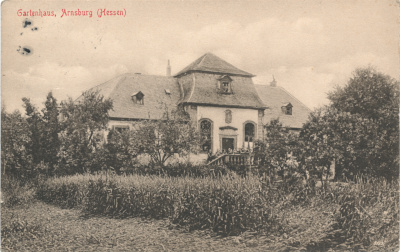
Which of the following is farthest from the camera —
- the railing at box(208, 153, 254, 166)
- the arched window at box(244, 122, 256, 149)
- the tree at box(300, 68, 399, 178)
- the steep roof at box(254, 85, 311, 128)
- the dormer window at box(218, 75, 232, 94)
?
the steep roof at box(254, 85, 311, 128)

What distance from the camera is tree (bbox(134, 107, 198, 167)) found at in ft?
52.7

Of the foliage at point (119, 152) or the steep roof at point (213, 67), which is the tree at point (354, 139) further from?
the steep roof at point (213, 67)

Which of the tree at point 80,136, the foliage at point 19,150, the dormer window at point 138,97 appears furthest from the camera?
the dormer window at point 138,97

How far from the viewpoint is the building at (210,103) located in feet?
70.9

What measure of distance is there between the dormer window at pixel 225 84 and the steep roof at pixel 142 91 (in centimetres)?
328

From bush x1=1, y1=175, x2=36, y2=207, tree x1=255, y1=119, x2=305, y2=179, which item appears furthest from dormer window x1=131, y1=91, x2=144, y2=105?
tree x1=255, y1=119, x2=305, y2=179

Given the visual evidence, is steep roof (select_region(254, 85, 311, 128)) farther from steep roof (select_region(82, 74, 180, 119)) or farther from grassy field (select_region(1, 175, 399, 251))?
grassy field (select_region(1, 175, 399, 251))

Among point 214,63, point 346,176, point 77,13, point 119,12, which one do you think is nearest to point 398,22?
point 346,176

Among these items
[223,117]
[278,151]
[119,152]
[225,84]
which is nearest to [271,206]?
[278,151]

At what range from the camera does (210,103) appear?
22.4 meters

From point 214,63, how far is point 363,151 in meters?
10.1

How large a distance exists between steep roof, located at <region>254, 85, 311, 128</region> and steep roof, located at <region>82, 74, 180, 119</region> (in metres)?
6.06

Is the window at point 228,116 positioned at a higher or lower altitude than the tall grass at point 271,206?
higher

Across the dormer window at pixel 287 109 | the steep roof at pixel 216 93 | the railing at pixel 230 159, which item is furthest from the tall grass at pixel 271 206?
the dormer window at pixel 287 109
